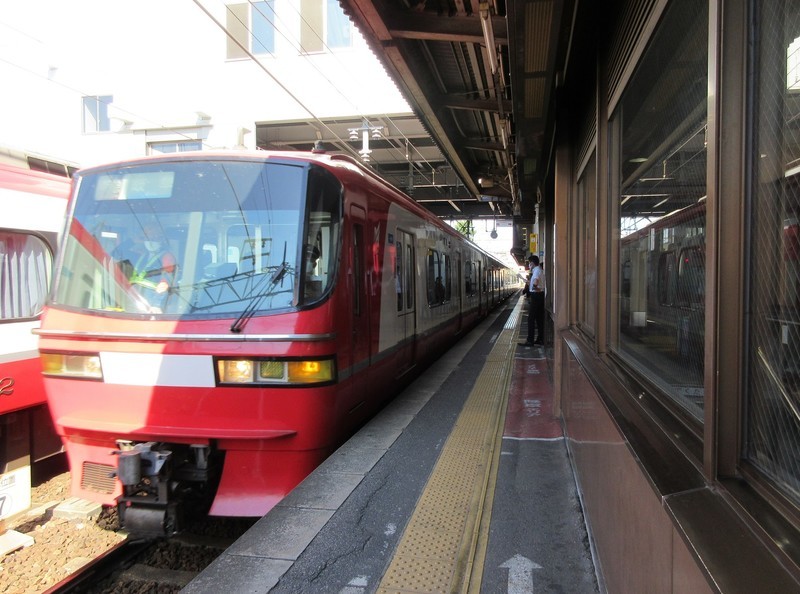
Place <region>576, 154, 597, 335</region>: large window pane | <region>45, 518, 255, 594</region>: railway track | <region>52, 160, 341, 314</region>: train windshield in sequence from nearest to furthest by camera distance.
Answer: <region>45, 518, 255, 594</region>: railway track
<region>52, 160, 341, 314</region>: train windshield
<region>576, 154, 597, 335</region>: large window pane

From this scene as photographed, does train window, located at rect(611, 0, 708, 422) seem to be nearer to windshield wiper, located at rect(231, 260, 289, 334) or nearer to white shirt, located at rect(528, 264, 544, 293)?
windshield wiper, located at rect(231, 260, 289, 334)

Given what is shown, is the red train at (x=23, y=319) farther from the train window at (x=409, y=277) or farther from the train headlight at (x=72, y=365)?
the train window at (x=409, y=277)

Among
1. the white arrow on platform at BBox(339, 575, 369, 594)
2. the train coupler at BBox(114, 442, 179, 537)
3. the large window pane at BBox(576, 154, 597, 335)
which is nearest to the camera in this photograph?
the white arrow on platform at BBox(339, 575, 369, 594)

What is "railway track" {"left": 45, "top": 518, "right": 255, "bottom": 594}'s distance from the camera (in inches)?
135

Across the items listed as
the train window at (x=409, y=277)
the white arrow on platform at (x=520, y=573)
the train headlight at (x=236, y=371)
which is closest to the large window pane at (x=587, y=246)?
the white arrow on platform at (x=520, y=573)

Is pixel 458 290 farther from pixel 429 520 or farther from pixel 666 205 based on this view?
pixel 666 205

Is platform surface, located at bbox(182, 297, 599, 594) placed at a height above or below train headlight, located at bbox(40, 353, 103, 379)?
below

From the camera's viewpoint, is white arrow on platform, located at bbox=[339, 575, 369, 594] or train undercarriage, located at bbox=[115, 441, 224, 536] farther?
train undercarriage, located at bbox=[115, 441, 224, 536]

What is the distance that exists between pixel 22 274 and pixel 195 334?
8.60ft

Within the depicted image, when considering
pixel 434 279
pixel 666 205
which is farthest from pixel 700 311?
pixel 434 279

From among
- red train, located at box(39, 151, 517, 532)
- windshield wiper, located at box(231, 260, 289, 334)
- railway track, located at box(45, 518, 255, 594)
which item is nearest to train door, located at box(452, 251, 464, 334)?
red train, located at box(39, 151, 517, 532)

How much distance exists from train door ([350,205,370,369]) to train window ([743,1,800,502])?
3293mm

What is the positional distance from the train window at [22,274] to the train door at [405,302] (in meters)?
3.47

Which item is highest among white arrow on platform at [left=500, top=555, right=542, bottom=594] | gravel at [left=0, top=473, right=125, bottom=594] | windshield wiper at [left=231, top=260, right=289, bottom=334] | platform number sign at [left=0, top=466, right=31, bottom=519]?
windshield wiper at [left=231, top=260, right=289, bottom=334]
